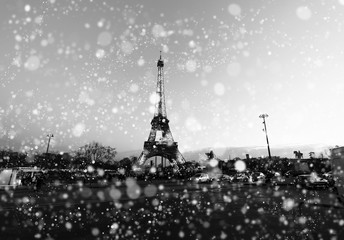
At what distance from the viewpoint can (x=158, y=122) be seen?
73.6m

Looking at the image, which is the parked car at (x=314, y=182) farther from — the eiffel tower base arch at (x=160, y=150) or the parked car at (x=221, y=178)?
the eiffel tower base arch at (x=160, y=150)

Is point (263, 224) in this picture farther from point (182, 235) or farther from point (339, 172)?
point (339, 172)

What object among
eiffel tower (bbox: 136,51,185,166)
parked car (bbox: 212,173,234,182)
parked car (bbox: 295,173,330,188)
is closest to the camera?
parked car (bbox: 295,173,330,188)

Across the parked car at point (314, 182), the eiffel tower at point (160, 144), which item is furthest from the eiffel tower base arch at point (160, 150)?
the parked car at point (314, 182)

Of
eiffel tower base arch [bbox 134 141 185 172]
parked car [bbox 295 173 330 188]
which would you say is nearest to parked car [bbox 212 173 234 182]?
parked car [bbox 295 173 330 188]

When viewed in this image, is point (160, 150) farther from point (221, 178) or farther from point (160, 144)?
point (221, 178)

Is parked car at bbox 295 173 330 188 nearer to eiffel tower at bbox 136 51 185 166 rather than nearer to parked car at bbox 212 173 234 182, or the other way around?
parked car at bbox 212 173 234 182

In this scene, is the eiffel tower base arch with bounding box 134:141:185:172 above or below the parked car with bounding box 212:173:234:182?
above

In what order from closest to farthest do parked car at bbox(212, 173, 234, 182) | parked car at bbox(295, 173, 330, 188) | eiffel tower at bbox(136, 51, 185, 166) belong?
parked car at bbox(295, 173, 330, 188), parked car at bbox(212, 173, 234, 182), eiffel tower at bbox(136, 51, 185, 166)

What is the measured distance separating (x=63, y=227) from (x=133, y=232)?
233 cm

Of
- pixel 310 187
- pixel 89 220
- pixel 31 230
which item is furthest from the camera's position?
pixel 310 187

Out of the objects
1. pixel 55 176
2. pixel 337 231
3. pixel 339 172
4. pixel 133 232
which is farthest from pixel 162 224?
pixel 55 176

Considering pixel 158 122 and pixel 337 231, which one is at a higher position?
pixel 158 122

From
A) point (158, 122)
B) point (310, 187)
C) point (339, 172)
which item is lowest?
point (310, 187)
